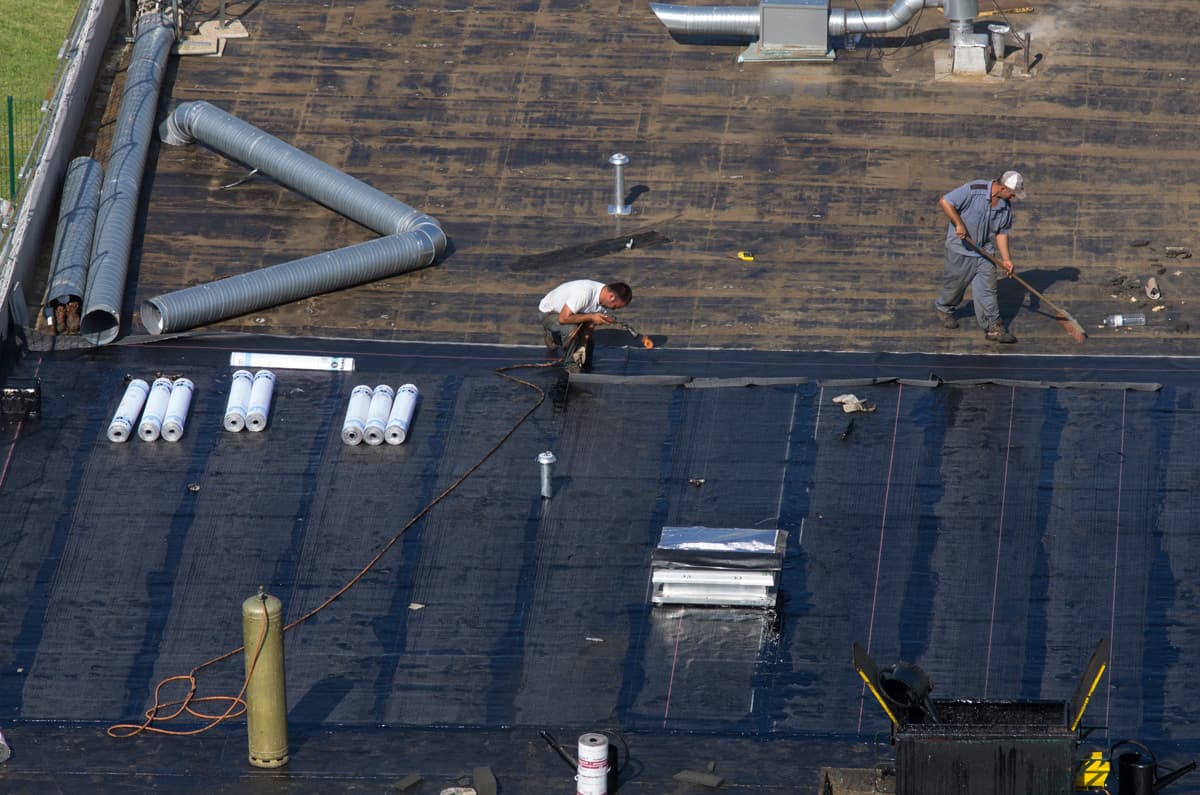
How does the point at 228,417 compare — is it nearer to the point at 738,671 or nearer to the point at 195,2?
the point at 738,671

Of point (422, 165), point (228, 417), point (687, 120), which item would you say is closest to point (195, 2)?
point (422, 165)

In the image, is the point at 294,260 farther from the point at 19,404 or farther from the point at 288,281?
the point at 19,404

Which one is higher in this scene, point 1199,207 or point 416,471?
point 1199,207

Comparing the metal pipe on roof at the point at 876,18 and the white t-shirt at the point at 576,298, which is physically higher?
the metal pipe on roof at the point at 876,18

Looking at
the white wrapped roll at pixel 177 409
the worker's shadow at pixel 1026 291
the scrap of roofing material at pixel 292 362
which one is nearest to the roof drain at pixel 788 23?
the worker's shadow at pixel 1026 291

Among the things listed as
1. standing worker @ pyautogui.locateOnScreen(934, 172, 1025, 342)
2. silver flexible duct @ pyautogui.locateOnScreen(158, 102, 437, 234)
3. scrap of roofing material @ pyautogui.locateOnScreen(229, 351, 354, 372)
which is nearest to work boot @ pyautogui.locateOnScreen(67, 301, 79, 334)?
scrap of roofing material @ pyautogui.locateOnScreen(229, 351, 354, 372)

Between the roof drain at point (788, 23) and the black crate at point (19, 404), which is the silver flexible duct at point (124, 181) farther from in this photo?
the roof drain at point (788, 23)
